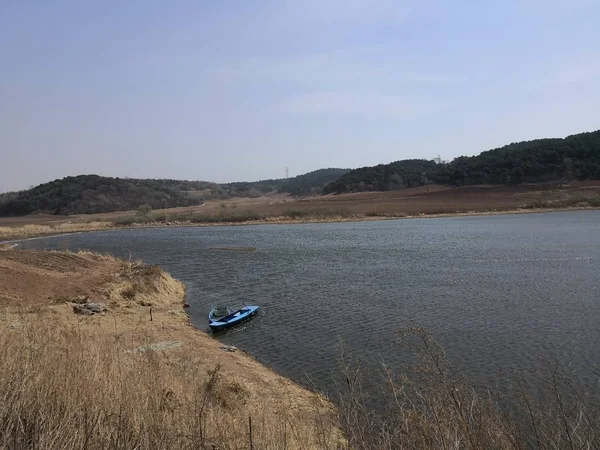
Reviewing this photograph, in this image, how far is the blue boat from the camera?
1683cm

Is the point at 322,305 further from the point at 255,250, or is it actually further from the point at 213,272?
the point at 255,250

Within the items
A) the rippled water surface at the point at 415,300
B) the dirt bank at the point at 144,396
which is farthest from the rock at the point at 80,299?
the rippled water surface at the point at 415,300

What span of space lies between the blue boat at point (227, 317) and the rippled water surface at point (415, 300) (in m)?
0.39

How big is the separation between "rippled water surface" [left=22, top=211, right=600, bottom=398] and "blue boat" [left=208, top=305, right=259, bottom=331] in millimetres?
394

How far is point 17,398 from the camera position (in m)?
4.54

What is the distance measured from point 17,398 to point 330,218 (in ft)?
275

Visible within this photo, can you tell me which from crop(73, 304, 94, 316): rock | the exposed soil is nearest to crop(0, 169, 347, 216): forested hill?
the exposed soil

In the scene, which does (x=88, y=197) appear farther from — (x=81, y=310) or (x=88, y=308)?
(x=81, y=310)

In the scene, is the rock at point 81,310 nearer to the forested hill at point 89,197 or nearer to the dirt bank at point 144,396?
the dirt bank at point 144,396

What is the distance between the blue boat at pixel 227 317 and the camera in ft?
55.2

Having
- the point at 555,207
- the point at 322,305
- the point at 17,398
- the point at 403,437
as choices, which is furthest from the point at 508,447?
the point at 555,207

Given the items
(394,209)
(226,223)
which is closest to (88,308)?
(226,223)

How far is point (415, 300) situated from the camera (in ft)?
66.0

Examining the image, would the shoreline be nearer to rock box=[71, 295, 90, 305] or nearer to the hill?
the hill
